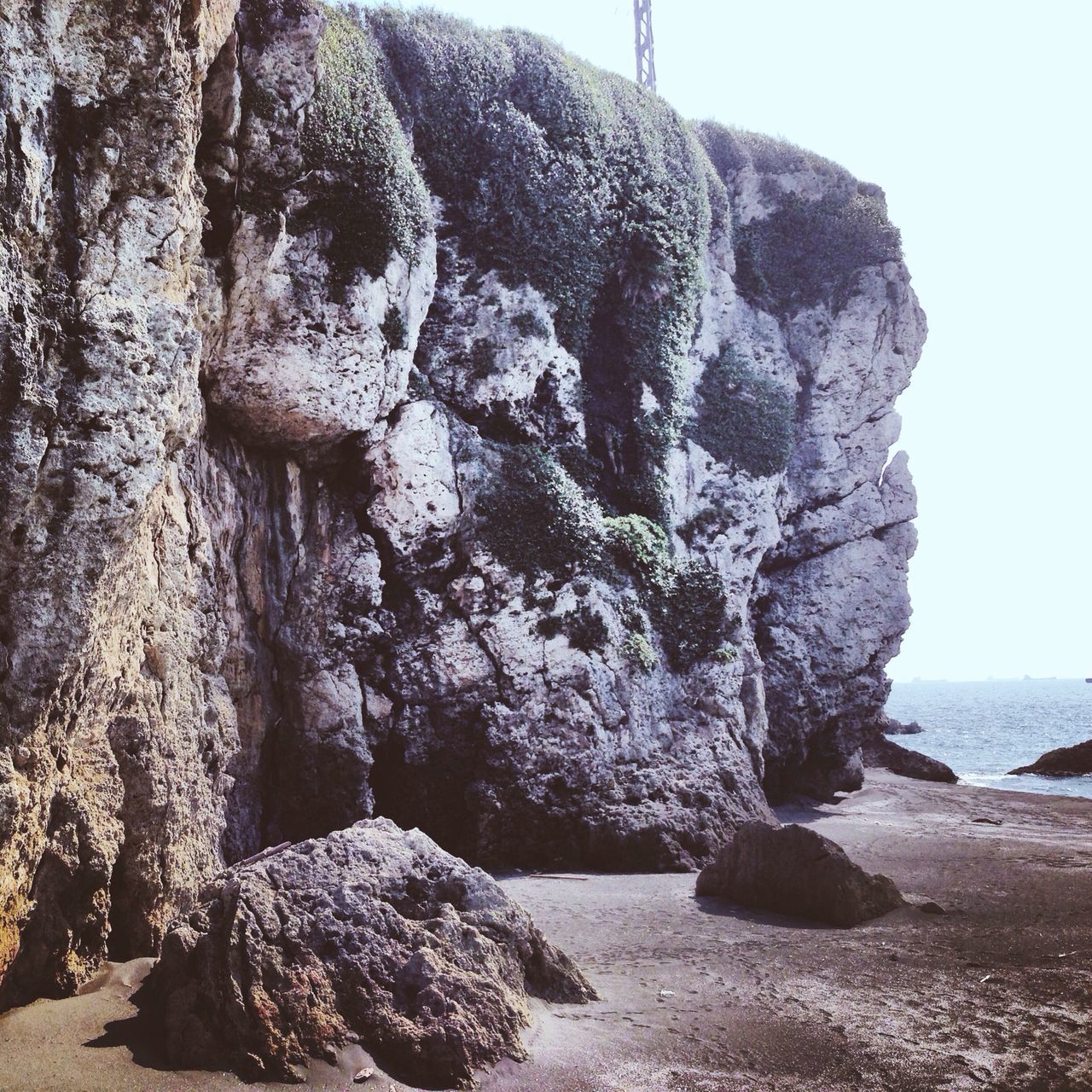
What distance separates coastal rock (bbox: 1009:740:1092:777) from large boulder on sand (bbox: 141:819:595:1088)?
32083mm

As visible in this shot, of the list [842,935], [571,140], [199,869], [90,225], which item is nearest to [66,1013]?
[199,869]

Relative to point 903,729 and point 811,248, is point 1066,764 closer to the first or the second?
point 811,248

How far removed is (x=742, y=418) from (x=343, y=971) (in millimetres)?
16229

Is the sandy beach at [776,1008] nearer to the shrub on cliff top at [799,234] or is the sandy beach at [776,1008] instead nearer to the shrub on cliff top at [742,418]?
the shrub on cliff top at [742,418]

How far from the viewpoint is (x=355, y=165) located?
43.9ft

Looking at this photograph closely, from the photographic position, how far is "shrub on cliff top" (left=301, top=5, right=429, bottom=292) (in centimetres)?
1303

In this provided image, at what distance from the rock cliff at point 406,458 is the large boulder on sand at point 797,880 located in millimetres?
3012

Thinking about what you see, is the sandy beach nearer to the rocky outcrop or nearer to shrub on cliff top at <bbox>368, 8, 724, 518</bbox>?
shrub on cliff top at <bbox>368, 8, 724, 518</bbox>

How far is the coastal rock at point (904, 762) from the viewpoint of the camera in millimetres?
29109

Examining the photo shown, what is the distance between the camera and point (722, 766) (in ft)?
51.0

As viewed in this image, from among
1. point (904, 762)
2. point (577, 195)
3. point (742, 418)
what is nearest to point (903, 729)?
point (904, 762)

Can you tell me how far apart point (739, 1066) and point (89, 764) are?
5081mm

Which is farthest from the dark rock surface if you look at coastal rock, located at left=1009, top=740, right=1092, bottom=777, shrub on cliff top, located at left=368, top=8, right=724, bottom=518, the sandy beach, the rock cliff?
the sandy beach

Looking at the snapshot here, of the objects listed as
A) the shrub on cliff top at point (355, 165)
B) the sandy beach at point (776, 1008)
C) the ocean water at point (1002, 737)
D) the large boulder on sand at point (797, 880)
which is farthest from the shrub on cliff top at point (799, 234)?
the ocean water at point (1002, 737)
